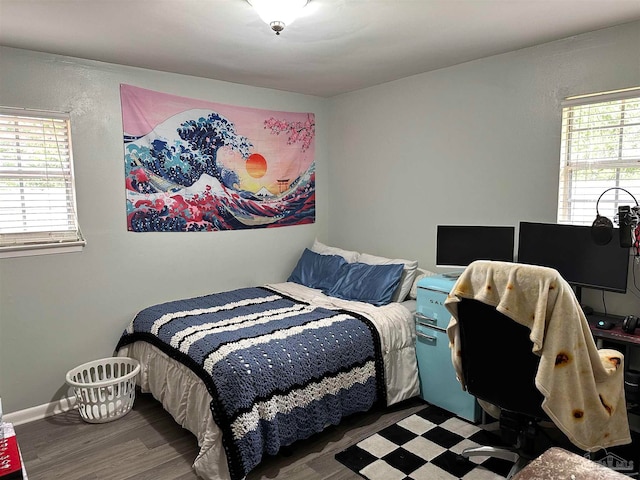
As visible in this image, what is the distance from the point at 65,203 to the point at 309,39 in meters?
Result: 2.01

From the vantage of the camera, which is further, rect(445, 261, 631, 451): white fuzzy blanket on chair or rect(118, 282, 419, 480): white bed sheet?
rect(118, 282, 419, 480): white bed sheet

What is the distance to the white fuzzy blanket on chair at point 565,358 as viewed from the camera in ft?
A: 5.79

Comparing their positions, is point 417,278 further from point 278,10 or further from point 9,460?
point 9,460

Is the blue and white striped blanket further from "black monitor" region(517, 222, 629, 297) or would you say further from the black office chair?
"black monitor" region(517, 222, 629, 297)

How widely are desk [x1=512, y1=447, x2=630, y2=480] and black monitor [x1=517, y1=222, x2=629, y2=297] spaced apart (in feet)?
4.85

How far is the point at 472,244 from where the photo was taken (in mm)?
3047

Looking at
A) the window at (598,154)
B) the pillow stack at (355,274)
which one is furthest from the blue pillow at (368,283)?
the window at (598,154)

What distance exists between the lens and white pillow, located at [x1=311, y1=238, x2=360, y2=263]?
13.0 feet

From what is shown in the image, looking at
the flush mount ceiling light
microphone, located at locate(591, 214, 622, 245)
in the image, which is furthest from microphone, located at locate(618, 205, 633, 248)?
the flush mount ceiling light

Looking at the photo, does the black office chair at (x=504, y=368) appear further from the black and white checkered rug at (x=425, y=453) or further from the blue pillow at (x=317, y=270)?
the blue pillow at (x=317, y=270)

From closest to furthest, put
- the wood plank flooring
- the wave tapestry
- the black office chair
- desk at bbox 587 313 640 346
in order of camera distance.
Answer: the black office chair → desk at bbox 587 313 640 346 → the wood plank flooring → the wave tapestry

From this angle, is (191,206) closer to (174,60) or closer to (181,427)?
(174,60)

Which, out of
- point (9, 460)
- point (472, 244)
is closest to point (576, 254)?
point (472, 244)

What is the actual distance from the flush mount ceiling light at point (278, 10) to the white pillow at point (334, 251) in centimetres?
219
